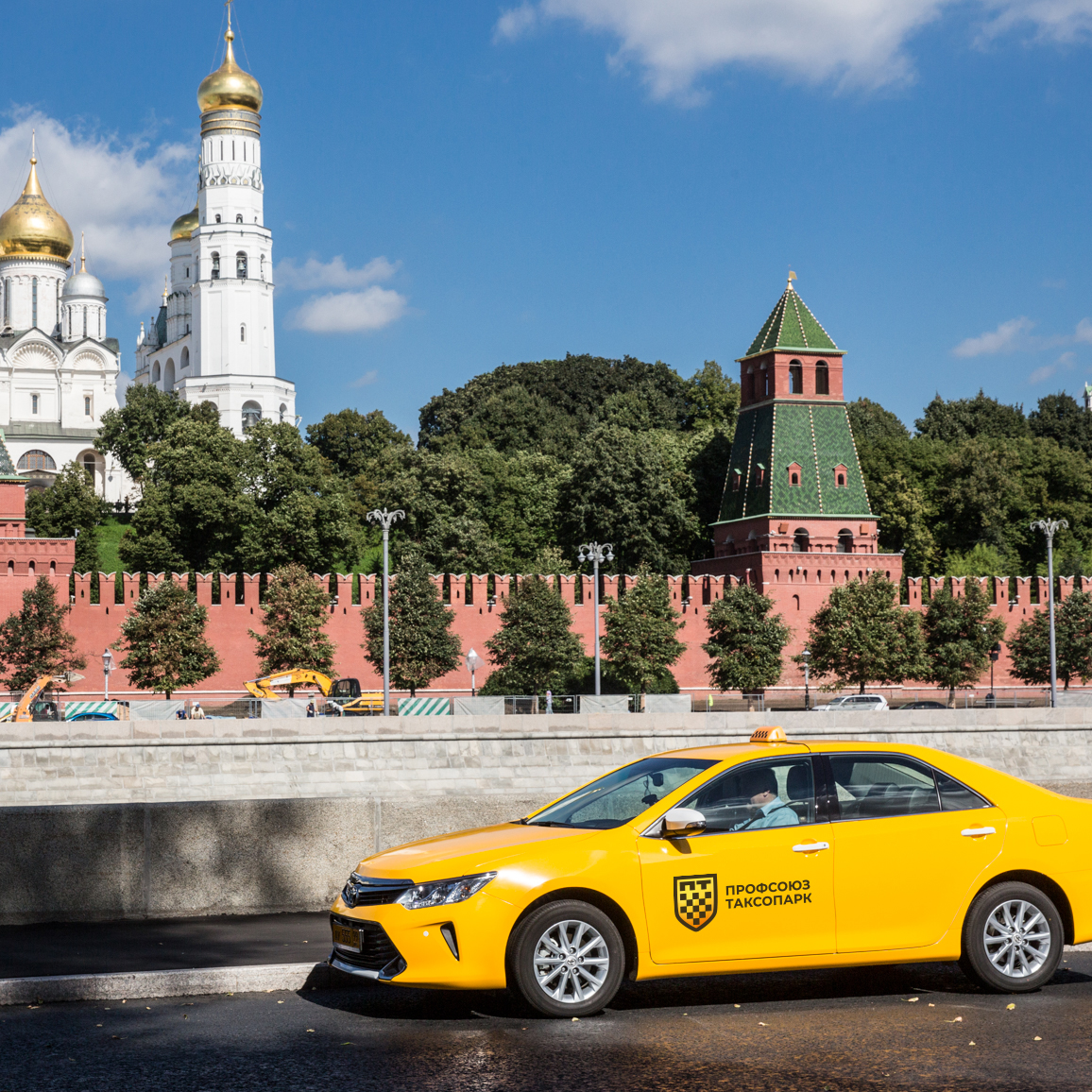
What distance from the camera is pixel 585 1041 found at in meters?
7.31

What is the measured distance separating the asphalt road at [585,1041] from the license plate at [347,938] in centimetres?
34

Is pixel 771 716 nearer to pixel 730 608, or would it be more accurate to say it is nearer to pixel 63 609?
pixel 730 608

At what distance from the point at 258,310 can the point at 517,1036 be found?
92.8 m

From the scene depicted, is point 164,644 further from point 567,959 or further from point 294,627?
point 567,959

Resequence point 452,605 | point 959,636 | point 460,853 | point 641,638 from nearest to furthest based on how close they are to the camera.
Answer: point 460,853 < point 641,638 < point 452,605 < point 959,636

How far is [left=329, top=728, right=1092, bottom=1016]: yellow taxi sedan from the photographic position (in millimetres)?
7773

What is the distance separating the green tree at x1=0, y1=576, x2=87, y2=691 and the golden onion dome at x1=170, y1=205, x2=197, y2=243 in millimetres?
55671

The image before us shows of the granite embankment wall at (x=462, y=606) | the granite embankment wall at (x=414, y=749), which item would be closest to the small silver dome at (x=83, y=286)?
the granite embankment wall at (x=462, y=606)

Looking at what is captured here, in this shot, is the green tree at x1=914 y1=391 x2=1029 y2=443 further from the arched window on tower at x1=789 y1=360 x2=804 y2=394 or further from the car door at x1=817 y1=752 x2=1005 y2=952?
the car door at x1=817 y1=752 x2=1005 y2=952

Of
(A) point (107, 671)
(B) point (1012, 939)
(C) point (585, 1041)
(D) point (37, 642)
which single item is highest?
(D) point (37, 642)

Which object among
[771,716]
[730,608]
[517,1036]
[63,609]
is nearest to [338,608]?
[63,609]

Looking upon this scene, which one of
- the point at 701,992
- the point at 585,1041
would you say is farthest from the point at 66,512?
the point at 585,1041

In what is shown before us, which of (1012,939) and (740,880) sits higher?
(740,880)

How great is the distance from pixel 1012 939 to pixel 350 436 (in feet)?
277
